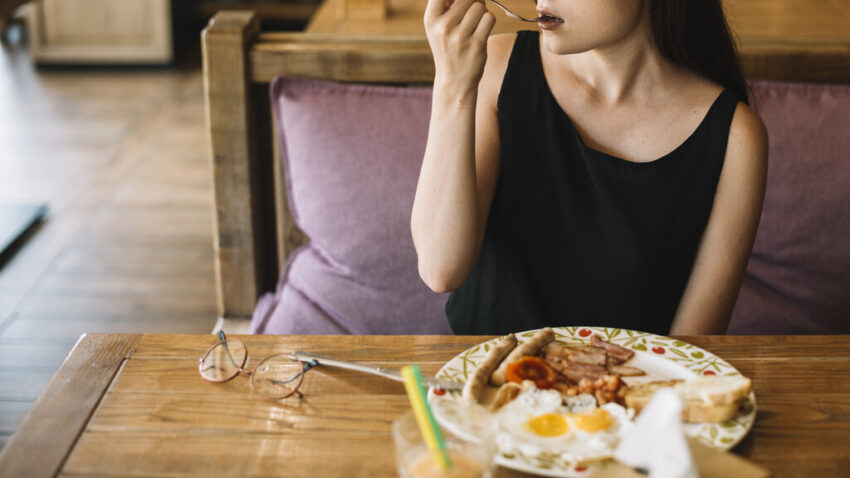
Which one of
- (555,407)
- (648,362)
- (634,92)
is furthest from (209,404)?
(634,92)

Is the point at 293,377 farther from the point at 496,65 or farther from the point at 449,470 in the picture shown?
the point at 496,65

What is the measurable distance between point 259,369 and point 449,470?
1.08 feet

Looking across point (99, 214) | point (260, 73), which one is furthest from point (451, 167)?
point (99, 214)

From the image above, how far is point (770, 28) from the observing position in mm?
2385

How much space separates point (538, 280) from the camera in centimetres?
147

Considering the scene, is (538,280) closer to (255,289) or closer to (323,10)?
(255,289)

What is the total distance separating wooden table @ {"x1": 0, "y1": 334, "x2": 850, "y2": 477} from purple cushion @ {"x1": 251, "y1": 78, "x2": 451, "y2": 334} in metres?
0.65

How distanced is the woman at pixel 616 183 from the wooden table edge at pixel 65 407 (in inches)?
17.6

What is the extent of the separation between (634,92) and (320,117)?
0.66 m

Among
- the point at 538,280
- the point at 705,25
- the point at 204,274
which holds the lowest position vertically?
the point at 204,274

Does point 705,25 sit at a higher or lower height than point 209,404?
higher

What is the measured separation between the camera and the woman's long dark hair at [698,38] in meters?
1.35

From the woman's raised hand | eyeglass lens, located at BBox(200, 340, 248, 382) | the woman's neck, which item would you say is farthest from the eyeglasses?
the woman's neck

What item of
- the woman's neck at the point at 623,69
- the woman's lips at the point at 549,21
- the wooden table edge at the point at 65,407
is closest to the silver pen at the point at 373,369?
the wooden table edge at the point at 65,407
